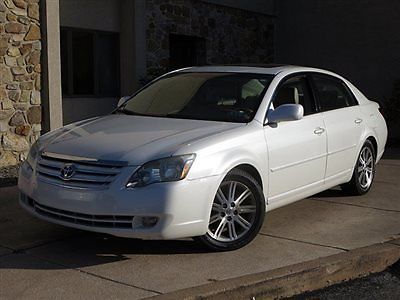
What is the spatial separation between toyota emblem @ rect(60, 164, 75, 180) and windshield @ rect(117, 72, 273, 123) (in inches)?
51.7

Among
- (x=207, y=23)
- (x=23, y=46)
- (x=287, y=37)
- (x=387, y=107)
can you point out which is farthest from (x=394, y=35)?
(x=23, y=46)

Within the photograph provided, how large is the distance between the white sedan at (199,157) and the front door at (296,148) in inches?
0.4

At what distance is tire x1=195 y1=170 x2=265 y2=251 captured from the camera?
5277mm

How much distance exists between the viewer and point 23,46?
937cm

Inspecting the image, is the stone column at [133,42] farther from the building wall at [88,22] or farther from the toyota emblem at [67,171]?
the toyota emblem at [67,171]

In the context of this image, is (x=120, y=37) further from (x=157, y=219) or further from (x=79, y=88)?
(x=157, y=219)

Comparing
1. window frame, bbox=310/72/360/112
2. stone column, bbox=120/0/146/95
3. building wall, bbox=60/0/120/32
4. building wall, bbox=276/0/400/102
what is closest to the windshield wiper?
window frame, bbox=310/72/360/112

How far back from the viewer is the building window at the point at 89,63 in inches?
472

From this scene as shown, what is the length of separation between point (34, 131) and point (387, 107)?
8028 mm

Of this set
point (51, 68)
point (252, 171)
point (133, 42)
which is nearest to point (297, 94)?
point (252, 171)

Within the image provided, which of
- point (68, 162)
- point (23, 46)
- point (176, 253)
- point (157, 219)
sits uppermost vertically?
point (23, 46)

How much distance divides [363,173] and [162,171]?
3616 millimetres

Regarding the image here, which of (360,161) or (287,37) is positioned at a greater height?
(287,37)

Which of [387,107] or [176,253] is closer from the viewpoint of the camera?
[176,253]
